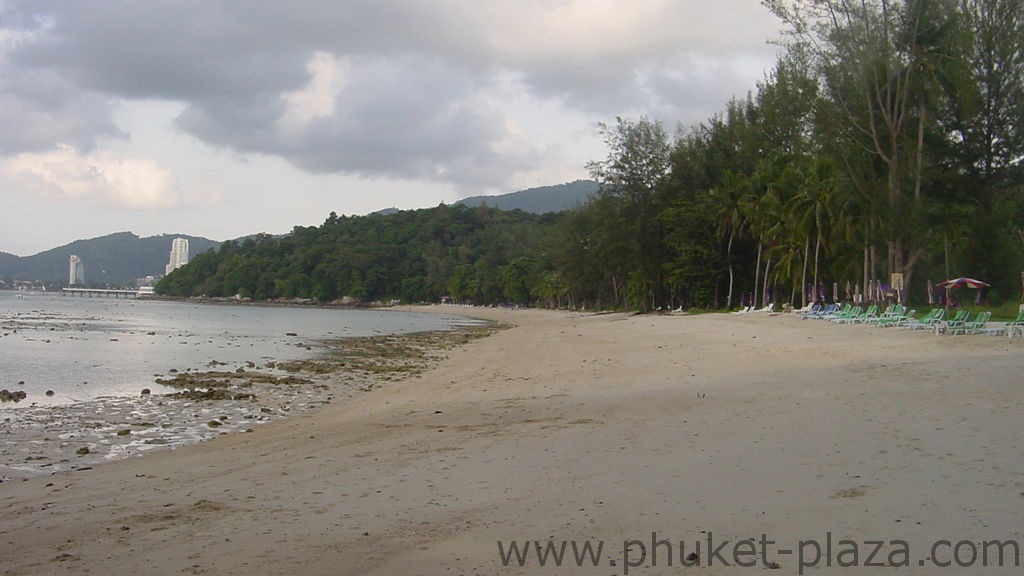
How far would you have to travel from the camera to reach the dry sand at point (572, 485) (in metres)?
5.03

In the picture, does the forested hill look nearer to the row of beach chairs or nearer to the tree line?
the tree line

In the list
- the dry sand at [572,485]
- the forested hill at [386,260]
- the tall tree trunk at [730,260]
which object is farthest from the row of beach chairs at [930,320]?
the forested hill at [386,260]

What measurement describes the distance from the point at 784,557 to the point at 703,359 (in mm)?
13671

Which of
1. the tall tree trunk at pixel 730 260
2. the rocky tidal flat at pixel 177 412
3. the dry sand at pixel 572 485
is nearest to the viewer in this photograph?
the dry sand at pixel 572 485

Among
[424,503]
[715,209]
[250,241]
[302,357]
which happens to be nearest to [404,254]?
[250,241]

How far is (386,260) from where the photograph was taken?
155 m

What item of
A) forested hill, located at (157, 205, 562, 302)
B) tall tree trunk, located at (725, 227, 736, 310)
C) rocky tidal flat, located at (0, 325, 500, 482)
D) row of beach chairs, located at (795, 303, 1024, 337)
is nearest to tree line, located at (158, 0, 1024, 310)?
tall tree trunk, located at (725, 227, 736, 310)

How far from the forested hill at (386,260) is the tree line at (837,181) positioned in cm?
2876

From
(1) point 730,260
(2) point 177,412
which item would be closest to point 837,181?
(1) point 730,260

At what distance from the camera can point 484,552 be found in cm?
502

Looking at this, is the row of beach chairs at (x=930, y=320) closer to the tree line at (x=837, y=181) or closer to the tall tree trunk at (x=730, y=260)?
the tree line at (x=837, y=181)

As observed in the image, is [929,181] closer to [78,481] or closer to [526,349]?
[526,349]

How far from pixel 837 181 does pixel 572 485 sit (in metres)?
35.2

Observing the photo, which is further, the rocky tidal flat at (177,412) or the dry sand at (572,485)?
the rocky tidal flat at (177,412)
